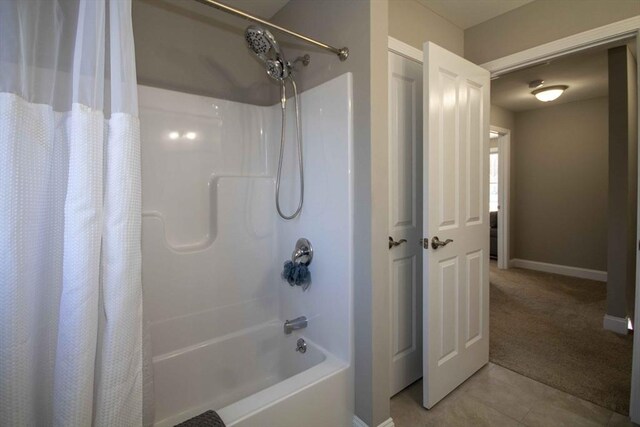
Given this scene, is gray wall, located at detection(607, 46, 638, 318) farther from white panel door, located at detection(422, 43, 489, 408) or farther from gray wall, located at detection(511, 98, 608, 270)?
gray wall, located at detection(511, 98, 608, 270)

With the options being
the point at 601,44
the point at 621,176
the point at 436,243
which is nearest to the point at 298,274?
the point at 436,243

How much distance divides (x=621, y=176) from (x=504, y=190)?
212 centimetres

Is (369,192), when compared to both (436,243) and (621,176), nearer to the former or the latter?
(436,243)

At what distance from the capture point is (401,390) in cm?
192

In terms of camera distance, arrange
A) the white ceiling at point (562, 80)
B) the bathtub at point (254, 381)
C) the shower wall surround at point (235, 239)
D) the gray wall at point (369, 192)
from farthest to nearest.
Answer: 1. the white ceiling at point (562, 80)
2. the shower wall surround at point (235, 239)
3. the gray wall at point (369, 192)
4. the bathtub at point (254, 381)

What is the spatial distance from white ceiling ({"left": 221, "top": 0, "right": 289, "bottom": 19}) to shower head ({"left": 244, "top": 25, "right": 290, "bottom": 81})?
1.43 ft

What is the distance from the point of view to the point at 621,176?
2547 millimetres

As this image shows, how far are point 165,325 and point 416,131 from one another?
181 centimetres

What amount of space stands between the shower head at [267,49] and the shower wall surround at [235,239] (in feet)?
0.60

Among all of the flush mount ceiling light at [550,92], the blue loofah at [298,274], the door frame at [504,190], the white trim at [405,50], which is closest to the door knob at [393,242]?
the blue loofah at [298,274]

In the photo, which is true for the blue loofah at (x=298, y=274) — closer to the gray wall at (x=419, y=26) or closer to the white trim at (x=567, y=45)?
the gray wall at (x=419, y=26)

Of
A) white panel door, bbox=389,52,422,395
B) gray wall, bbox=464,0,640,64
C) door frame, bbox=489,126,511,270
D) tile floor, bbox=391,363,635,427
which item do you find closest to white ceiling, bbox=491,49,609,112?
door frame, bbox=489,126,511,270

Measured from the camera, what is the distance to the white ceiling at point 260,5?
1863 millimetres

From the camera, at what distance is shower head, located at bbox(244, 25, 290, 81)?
1.46 m
